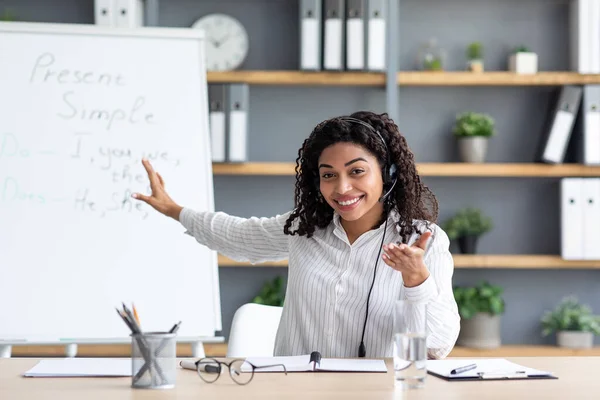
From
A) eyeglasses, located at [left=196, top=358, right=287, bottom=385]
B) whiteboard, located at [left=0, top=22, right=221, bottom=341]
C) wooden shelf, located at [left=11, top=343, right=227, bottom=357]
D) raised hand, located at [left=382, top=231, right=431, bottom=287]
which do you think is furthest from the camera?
wooden shelf, located at [left=11, top=343, right=227, bottom=357]

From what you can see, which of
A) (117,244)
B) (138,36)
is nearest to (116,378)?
(117,244)

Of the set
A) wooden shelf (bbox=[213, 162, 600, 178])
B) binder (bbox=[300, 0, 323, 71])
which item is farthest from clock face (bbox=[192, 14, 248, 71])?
wooden shelf (bbox=[213, 162, 600, 178])

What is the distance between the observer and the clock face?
355 centimetres

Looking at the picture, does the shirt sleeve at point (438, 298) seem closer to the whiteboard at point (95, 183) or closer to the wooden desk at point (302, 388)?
the wooden desk at point (302, 388)

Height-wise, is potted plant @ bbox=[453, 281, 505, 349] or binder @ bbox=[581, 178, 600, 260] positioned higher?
binder @ bbox=[581, 178, 600, 260]

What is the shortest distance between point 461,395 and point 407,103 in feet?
8.36

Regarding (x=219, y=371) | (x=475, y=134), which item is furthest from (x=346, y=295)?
(x=475, y=134)

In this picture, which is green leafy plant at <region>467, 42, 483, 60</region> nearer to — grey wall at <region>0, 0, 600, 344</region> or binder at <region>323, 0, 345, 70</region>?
grey wall at <region>0, 0, 600, 344</region>

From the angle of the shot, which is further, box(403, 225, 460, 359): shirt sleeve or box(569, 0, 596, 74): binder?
box(569, 0, 596, 74): binder

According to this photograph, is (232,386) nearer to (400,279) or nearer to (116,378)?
(116,378)

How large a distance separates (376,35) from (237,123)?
0.67m

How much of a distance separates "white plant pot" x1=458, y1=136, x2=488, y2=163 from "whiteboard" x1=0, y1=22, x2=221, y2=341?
1201 millimetres

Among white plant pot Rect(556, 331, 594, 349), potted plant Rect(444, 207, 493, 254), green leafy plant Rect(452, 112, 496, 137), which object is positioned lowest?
white plant pot Rect(556, 331, 594, 349)

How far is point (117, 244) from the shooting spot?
2.81 metres
